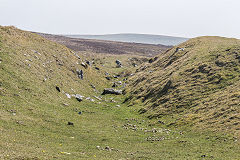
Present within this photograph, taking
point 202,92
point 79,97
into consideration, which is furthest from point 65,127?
point 202,92

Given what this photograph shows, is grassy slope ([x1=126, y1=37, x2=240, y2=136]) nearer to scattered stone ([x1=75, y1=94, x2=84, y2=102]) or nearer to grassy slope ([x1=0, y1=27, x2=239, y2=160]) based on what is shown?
grassy slope ([x1=0, y1=27, x2=239, y2=160])

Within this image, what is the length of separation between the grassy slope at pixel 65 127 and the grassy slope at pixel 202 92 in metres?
3.53

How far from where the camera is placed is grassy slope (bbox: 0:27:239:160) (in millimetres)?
22109

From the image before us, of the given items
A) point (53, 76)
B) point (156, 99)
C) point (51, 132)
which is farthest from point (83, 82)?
point (51, 132)

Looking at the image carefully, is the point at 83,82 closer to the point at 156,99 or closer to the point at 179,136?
the point at 156,99

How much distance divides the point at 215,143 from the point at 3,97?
30607mm

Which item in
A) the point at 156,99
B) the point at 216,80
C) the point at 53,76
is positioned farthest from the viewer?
the point at 53,76

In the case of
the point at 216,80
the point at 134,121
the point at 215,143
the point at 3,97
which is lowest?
the point at 134,121

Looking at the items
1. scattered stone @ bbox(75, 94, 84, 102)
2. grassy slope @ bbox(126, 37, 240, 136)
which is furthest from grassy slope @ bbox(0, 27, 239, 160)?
grassy slope @ bbox(126, 37, 240, 136)

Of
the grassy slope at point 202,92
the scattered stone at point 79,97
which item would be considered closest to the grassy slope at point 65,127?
the scattered stone at point 79,97

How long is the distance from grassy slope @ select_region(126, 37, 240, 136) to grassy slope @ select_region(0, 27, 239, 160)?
3.53 metres

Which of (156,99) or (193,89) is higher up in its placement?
(193,89)

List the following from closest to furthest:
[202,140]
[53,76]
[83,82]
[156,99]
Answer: [202,140] < [156,99] < [53,76] < [83,82]

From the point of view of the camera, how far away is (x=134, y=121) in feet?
129
